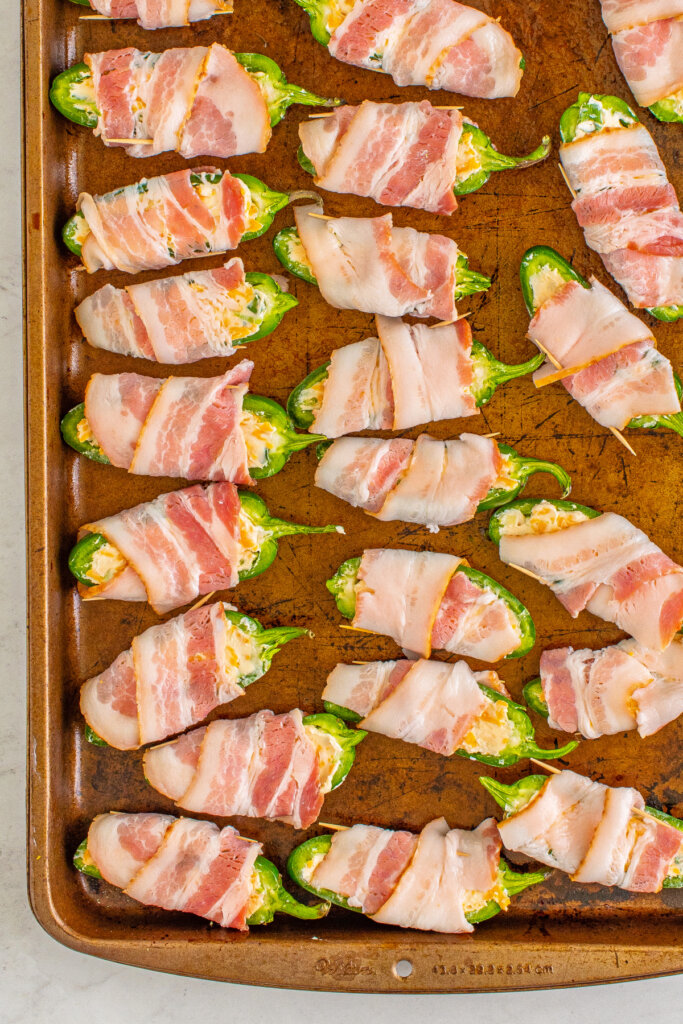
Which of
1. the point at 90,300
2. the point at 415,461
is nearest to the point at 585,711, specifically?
the point at 415,461

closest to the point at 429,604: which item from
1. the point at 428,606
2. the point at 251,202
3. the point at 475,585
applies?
the point at 428,606

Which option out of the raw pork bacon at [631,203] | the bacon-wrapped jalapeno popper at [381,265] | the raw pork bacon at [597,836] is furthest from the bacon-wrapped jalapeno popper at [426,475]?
the raw pork bacon at [597,836]

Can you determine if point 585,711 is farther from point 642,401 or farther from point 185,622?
point 185,622

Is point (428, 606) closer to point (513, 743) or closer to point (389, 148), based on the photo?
point (513, 743)

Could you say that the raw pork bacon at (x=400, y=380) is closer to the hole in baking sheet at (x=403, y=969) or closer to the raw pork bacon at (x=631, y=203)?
the raw pork bacon at (x=631, y=203)

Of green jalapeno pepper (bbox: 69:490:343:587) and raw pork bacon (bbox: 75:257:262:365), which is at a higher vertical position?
raw pork bacon (bbox: 75:257:262:365)

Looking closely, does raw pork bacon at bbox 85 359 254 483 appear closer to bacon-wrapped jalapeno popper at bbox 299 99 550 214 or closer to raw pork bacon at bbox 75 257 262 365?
raw pork bacon at bbox 75 257 262 365

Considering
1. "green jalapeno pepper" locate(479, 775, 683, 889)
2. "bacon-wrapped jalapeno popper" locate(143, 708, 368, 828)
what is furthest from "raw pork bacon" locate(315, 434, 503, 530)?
"green jalapeno pepper" locate(479, 775, 683, 889)
